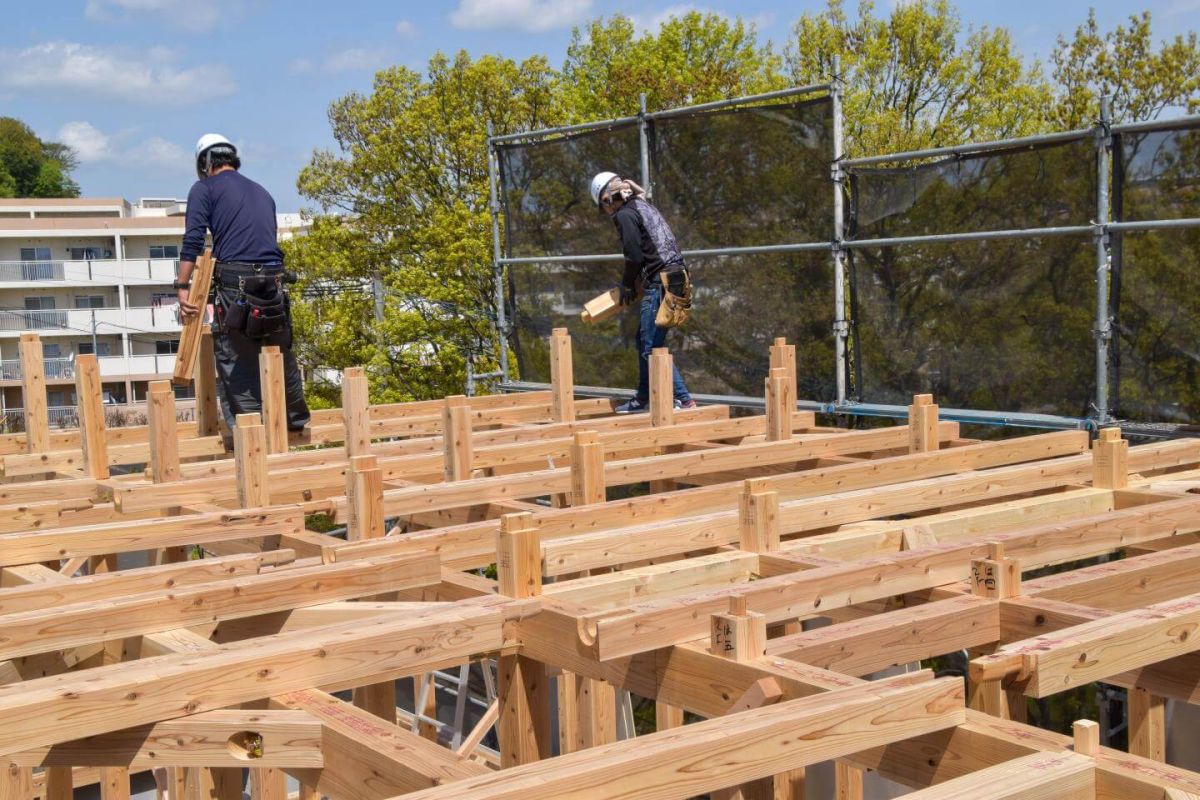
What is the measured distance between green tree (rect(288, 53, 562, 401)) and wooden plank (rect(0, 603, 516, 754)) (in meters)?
23.6

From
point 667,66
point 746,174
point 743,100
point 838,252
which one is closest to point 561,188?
point 746,174

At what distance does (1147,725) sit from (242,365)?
18.0 ft

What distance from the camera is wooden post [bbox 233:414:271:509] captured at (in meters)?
5.94

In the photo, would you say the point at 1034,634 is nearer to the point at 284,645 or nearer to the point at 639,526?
the point at 639,526

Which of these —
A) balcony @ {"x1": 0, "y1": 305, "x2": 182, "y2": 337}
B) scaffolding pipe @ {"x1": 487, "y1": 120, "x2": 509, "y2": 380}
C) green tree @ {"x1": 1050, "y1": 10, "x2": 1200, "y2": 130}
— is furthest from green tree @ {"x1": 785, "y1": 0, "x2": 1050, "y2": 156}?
balcony @ {"x1": 0, "y1": 305, "x2": 182, "y2": 337}

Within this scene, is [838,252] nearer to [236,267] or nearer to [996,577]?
→ [236,267]

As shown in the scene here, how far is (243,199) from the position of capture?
303 inches

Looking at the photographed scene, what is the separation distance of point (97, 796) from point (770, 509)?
996 cm

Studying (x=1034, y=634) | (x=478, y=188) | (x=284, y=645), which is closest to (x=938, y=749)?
(x=1034, y=634)

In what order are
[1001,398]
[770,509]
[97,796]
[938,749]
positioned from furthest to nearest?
[97,796]
[1001,398]
[770,509]
[938,749]

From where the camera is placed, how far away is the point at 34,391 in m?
7.96

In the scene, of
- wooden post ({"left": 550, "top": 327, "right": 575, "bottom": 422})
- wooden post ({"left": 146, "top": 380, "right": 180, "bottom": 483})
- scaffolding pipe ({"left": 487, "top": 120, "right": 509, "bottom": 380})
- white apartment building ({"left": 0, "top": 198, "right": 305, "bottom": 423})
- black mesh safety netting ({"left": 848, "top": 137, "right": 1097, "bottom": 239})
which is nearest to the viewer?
wooden post ({"left": 146, "top": 380, "right": 180, "bottom": 483})

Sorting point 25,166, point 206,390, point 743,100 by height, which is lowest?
point 206,390

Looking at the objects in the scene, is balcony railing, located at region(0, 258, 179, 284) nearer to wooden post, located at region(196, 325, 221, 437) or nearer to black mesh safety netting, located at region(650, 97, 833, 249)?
black mesh safety netting, located at region(650, 97, 833, 249)
